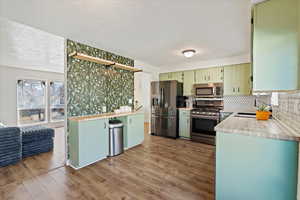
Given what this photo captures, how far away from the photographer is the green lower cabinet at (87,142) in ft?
7.88

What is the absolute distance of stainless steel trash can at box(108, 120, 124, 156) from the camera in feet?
9.66

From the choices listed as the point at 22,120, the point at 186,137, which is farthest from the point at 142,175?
the point at 22,120

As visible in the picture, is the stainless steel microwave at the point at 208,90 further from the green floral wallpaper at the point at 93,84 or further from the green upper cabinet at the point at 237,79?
the green floral wallpaper at the point at 93,84

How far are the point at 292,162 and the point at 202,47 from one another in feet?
8.72

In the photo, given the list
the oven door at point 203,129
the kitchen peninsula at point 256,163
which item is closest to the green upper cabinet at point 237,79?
the oven door at point 203,129

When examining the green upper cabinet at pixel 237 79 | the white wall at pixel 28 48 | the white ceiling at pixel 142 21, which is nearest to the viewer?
the white ceiling at pixel 142 21

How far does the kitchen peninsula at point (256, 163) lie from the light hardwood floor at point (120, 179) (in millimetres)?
549

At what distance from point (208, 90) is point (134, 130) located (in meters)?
2.46

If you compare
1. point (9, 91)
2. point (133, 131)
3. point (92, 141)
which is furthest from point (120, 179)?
point (9, 91)

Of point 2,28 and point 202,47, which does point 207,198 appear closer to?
point 202,47

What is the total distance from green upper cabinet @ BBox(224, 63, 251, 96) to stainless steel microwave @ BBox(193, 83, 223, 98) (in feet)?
0.55

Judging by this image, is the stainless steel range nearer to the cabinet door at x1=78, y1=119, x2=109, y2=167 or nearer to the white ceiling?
the white ceiling

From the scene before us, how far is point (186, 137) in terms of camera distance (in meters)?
4.21

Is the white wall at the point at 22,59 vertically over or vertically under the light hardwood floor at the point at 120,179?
over
